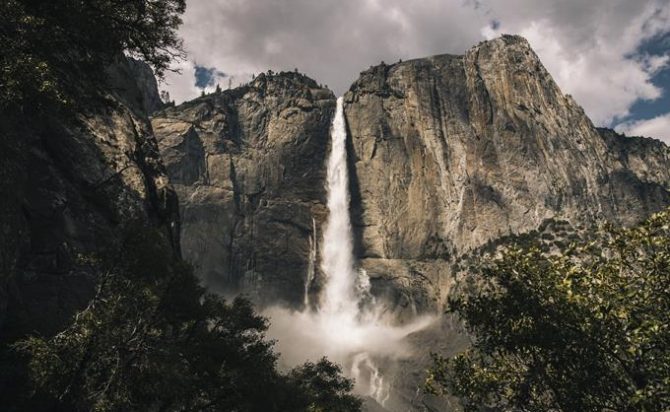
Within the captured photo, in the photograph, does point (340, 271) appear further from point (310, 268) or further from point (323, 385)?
point (323, 385)

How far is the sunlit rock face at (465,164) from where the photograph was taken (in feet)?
420

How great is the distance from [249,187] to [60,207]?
104434mm

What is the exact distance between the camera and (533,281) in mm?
16422

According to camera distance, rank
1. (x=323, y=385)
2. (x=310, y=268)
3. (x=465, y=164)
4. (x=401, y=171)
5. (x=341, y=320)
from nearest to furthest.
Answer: (x=323, y=385) < (x=310, y=268) < (x=341, y=320) < (x=465, y=164) < (x=401, y=171)

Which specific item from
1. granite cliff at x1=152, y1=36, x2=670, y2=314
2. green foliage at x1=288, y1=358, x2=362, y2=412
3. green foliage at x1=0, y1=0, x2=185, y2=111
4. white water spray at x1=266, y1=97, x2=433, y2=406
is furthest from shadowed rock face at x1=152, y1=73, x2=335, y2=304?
green foliage at x1=0, y1=0, x2=185, y2=111

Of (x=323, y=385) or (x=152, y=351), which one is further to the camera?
(x=323, y=385)

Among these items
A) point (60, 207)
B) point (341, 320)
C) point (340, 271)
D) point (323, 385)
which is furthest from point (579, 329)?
point (341, 320)

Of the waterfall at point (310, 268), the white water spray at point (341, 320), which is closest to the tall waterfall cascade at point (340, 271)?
the white water spray at point (341, 320)

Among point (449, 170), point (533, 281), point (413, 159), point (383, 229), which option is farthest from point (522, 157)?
point (533, 281)

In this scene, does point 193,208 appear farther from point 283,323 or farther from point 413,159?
point 413,159

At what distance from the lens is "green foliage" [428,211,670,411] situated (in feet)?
45.4

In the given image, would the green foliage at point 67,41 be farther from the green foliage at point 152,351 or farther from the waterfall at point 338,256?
the waterfall at point 338,256

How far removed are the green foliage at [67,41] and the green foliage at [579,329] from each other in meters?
14.3

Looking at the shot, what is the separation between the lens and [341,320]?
13250 centimetres
